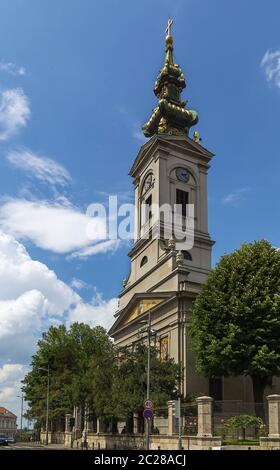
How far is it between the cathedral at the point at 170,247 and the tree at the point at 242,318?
586 cm

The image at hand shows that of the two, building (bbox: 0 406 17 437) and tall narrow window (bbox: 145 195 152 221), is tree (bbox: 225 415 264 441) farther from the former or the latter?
building (bbox: 0 406 17 437)

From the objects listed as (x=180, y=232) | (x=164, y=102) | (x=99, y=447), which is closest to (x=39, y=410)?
(x=99, y=447)

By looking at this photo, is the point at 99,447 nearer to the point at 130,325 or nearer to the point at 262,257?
the point at 130,325

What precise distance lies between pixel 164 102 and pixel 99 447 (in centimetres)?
4159

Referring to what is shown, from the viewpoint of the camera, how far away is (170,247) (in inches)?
2254

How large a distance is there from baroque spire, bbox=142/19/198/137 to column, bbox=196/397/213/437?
4106cm

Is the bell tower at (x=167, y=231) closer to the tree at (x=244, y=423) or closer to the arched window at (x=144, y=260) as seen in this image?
the arched window at (x=144, y=260)

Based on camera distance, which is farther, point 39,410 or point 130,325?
point 39,410

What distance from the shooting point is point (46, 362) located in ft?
235

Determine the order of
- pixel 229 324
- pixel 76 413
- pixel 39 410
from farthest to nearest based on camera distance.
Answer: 1. pixel 39 410
2. pixel 76 413
3. pixel 229 324

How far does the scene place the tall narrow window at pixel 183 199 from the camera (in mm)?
64125

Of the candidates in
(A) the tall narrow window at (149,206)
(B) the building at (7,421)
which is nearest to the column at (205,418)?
(A) the tall narrow window at (149,206)

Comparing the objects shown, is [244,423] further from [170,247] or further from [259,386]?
[170,247]

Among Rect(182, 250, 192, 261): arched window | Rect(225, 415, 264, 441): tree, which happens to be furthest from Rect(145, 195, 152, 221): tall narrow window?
Rect(225, 415, 264, 441): tree
